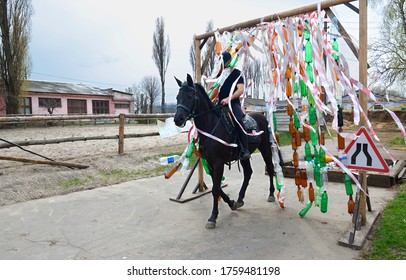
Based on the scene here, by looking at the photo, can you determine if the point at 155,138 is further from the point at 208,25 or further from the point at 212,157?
the point at 208,25

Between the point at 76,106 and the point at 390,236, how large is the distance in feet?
103

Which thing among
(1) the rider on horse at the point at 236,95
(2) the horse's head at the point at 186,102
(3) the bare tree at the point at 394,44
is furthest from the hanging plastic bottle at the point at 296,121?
(3) the bare tree at the point at 394,44

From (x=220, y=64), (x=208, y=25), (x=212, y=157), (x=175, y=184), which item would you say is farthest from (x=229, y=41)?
(x=208, y=25)

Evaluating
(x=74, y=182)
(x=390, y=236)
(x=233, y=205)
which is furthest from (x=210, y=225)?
(x=74, y=182)

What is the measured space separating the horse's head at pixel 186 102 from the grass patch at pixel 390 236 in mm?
2363

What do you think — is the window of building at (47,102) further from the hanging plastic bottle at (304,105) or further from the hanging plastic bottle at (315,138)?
the hanging plastic bottle at (315,138)

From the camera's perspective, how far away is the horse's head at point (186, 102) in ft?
11.2

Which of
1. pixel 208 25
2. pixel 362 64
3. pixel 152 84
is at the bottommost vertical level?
pixel 362 64

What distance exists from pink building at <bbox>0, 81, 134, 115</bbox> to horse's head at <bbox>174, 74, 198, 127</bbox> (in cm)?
2385

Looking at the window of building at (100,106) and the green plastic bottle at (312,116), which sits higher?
the window of building at (100,106)

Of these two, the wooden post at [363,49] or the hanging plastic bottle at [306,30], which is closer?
the wooden post at [363,49]

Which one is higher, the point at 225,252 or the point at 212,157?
the point at 212,157
